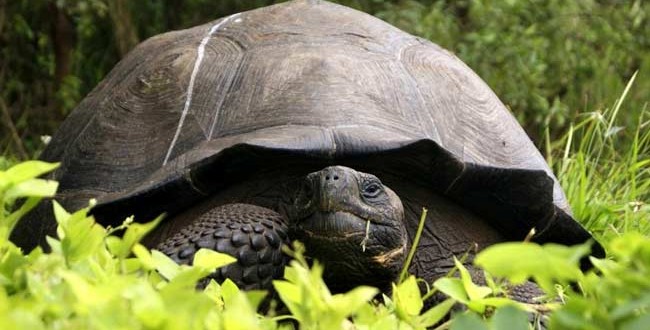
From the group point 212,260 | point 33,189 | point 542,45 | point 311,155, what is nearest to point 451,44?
point 542,45

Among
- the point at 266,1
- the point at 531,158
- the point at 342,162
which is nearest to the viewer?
the point at 342,162

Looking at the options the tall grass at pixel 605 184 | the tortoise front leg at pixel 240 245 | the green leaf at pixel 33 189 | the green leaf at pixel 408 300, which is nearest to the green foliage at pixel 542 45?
the tall grass at pixel 605 184

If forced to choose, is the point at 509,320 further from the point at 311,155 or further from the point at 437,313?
the point at 311,155

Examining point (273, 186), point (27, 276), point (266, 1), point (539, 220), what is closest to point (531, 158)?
point (539, 220)

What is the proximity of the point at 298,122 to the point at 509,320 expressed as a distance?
1984 mm

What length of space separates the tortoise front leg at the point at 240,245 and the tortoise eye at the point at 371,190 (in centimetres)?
25

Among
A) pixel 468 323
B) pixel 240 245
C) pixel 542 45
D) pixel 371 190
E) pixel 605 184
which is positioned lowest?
pixel 542 45

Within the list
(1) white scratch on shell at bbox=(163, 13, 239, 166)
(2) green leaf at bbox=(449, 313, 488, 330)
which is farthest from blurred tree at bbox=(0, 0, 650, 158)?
(2) green leaf at bbox=(449, 313, 488, 330)

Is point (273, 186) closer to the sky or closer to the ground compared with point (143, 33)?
closer to the sky

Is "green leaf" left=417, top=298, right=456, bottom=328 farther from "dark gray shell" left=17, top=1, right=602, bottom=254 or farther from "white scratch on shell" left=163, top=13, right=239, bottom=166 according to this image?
"white scratch on shell" left=163, top=13, right=239, bottom=166

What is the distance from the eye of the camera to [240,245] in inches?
115

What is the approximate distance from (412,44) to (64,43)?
167 inches

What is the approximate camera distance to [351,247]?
2930 millimetres

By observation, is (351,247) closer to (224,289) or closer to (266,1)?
(224,289)
